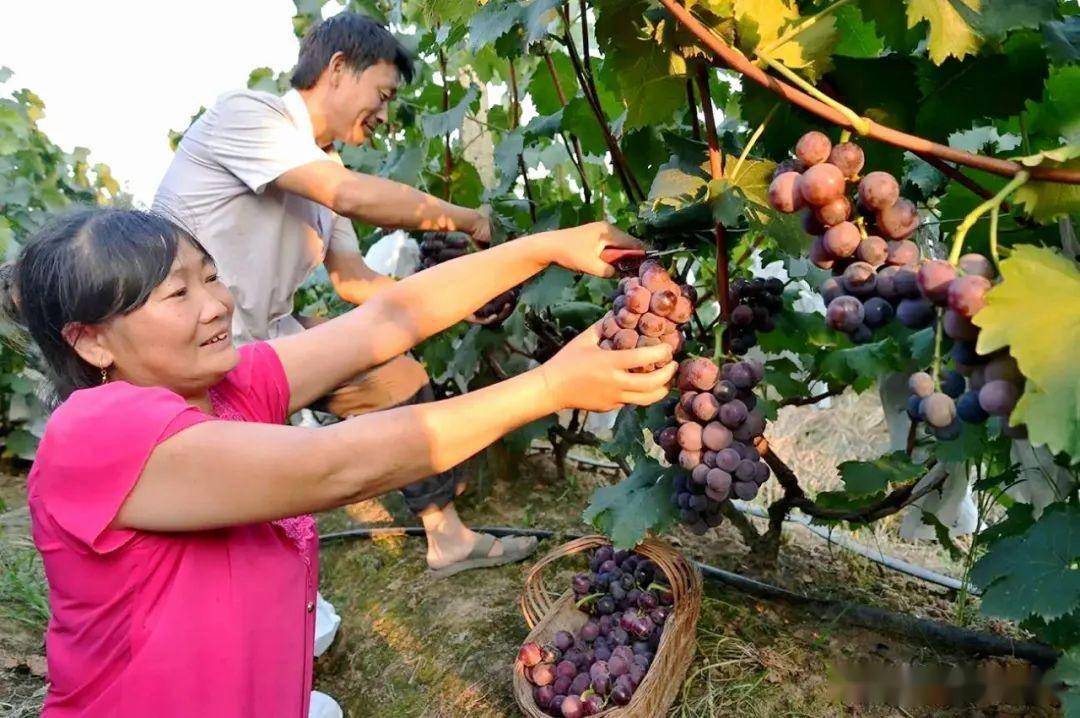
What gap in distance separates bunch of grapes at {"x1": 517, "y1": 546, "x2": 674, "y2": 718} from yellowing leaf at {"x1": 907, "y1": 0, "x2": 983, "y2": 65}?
1.56m

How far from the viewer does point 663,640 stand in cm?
206

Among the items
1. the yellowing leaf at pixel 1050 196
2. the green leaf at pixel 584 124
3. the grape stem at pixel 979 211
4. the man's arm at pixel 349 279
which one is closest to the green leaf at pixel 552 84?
the green leaf at pixel 584 124

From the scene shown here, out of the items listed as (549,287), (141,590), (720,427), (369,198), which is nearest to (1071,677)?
(720,427)

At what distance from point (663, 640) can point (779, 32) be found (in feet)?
4.73

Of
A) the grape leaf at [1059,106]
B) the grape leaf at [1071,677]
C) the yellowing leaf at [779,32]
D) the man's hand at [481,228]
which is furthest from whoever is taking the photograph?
the man's hand at [481,228]

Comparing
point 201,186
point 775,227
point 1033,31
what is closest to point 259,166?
point 201,186

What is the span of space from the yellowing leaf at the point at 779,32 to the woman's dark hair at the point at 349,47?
6.71 ft

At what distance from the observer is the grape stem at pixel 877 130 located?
101 cm

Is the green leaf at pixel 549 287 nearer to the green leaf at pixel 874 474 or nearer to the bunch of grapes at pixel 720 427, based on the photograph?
the bunch of grapes at pixel 720 427

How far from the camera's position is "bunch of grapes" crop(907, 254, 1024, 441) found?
2.98 ft

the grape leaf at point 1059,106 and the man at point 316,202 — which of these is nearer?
the grape leaf at point 1059,106

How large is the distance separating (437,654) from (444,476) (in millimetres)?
753

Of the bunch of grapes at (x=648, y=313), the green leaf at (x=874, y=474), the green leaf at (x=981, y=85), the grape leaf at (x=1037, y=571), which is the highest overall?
the green leaf at (x=981, y=85)

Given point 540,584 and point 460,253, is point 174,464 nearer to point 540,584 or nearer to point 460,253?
point 540,584
